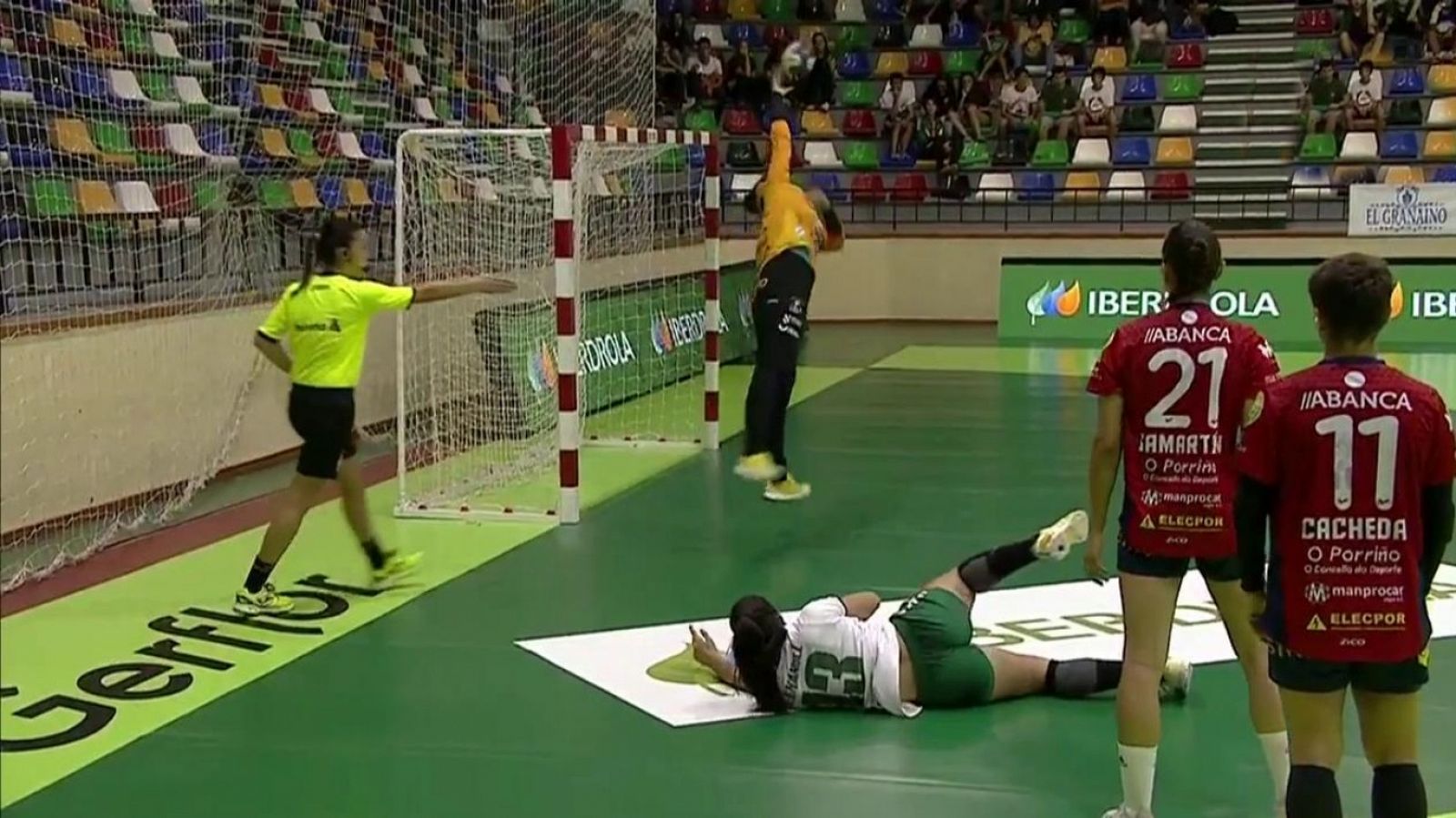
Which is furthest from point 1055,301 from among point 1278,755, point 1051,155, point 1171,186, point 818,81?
point 1278,755

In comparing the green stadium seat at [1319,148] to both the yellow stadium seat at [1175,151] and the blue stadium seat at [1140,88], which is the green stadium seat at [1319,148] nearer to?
the yellow stadium seat at [1175,151]

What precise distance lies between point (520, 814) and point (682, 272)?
8.71 meters

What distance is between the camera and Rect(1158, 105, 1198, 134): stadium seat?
20.8m

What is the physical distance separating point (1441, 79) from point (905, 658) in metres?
17.9

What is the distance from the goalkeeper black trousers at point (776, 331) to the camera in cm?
866

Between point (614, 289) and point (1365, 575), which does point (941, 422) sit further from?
point (1365, 575)

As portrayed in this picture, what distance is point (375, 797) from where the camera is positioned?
4742 mm

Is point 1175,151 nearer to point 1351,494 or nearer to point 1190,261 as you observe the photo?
point 1190,261

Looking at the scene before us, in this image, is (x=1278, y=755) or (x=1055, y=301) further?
(x=1055, y=301)

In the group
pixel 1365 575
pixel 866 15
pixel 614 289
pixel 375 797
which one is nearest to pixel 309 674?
pixel 375 797

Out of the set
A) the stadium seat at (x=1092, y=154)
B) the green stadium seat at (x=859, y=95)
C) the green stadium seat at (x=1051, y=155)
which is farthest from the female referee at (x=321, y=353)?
the green stadium seat at (x=859, y=95)

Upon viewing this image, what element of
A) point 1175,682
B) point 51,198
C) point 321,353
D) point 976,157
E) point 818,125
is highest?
point 818,125

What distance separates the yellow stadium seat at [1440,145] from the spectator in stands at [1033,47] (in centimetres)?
489

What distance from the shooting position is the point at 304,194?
439 inches
